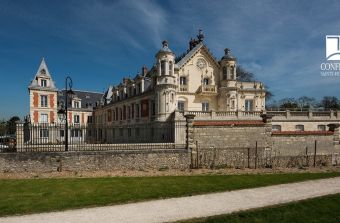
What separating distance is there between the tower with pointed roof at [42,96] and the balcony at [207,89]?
22338 mm

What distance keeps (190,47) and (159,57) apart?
8.17 meters

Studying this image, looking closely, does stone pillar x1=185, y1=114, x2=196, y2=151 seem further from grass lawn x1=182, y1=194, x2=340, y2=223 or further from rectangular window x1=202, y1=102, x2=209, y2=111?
rectangular window x1=202, y1=102, x2=209, y2=111

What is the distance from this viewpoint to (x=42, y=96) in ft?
127

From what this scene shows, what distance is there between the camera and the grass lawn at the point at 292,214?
23.4 feet

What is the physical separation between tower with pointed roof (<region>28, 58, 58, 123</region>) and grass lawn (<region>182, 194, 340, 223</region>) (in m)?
36.4

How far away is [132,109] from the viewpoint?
34406 millimetres

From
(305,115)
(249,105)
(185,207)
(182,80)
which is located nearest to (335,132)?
(305,115)

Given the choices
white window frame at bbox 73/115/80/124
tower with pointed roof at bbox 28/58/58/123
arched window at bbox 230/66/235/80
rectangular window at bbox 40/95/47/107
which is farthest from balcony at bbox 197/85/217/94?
white window frame at bbox 73/115/80/124

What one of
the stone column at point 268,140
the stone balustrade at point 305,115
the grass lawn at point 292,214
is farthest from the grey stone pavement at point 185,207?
the stone balustrade at point 305,115

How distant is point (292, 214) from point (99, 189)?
6.82m

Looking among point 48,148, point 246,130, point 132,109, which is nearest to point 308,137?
point 246,130

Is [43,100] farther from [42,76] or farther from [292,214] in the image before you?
[292,214]
